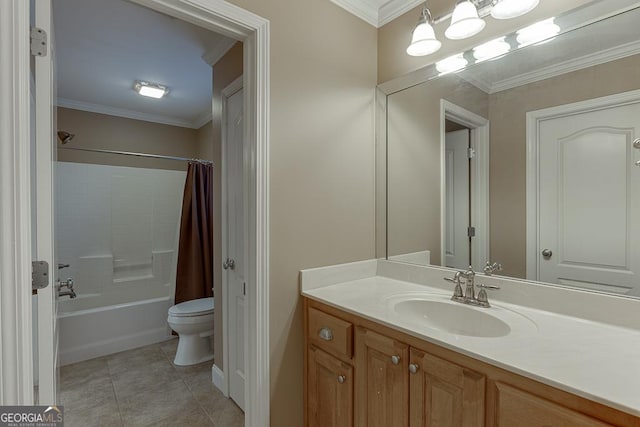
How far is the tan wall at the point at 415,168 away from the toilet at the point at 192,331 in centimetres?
166

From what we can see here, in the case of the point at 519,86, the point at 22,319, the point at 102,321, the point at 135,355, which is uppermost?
the point at 519,86

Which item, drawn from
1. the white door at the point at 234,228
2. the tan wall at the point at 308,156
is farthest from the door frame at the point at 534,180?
the white door at the point at 234,228

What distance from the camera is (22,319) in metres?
0.84

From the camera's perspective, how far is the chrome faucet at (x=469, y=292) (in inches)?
51.0

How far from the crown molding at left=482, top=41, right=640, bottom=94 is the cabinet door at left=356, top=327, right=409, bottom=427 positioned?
1.24 metres

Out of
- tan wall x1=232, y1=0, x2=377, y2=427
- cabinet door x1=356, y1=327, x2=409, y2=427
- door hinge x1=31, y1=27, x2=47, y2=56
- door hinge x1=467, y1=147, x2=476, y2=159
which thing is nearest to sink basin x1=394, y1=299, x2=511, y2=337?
cabinet door x1=356, y1=327, x2=409, y2=427

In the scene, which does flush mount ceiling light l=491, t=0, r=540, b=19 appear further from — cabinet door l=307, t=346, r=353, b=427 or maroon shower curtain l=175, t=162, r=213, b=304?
maroon shower curtain l=175, t=162, r=213, b=304

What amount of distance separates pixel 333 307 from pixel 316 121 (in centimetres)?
93

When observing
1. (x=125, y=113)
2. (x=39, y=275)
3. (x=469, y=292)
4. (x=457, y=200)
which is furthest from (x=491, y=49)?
(x=125, y=113)

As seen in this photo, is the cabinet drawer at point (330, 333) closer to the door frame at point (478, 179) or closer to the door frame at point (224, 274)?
the door frame at point (478, 179)

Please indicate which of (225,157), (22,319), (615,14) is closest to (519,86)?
(615,14)

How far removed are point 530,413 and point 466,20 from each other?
4.82 feet

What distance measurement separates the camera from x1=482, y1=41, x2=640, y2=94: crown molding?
3.49 ft

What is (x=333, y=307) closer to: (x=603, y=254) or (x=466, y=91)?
(x=603, y=254)
